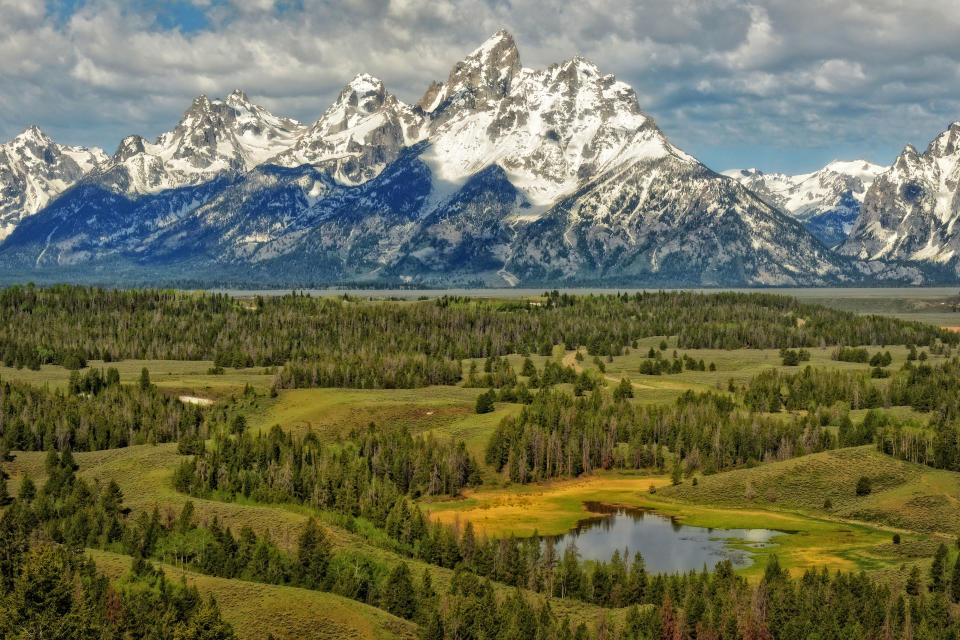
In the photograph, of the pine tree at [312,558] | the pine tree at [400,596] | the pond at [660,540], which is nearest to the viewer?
the pine tree at [400,596]

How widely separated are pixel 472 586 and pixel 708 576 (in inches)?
1062

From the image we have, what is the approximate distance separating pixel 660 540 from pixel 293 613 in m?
64.7

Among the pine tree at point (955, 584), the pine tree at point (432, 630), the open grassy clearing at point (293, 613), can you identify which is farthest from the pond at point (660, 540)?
the open grassy clearing at point (293, 613)

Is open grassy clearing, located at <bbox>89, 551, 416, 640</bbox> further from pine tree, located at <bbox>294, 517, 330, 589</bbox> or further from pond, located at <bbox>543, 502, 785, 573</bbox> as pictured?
pond, located at <bbox>543, 502, 785, 573</bbox>

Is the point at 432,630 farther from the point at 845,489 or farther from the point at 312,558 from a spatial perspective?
A: the point at 845,489

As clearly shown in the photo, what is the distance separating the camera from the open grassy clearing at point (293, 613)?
11119 centimetres

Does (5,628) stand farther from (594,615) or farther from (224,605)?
(594,615)

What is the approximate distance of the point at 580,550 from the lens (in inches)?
6097

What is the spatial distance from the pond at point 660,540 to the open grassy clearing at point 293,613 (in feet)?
132

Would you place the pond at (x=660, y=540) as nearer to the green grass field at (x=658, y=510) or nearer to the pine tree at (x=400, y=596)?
the green grass field at (x=658, y=510)

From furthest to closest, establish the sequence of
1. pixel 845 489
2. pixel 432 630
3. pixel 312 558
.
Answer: pixel 845 489, pixel 312 558, pixel 432 630

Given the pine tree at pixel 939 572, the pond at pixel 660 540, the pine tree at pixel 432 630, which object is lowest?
the pond at pixel 660 540

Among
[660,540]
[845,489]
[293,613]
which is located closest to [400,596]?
[293,613]

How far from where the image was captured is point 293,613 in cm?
11356
